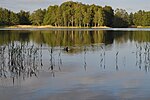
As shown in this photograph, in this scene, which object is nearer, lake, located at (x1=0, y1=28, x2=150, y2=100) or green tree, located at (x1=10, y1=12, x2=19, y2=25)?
lake, located at (x1=0, y1=28, x2=150, y2=100)

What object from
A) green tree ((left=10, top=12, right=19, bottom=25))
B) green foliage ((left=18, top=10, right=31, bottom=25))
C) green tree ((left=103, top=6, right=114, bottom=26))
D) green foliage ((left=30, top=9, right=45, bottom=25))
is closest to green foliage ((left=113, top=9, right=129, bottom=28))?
green tree ((left=103, top=6, right=114, bottom=26))

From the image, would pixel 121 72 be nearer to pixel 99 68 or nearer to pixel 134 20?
pixel 99 68

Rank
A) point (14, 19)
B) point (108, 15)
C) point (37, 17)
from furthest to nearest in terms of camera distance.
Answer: point (37, 17), point (108, 15), point (14, 19)

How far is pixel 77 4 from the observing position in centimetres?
13638

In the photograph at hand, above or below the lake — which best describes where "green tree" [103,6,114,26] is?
above

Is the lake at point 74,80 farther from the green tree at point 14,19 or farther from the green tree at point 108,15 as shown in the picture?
the green tree at point 108,15

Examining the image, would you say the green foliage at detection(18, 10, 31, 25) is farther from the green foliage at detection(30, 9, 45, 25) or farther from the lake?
the lake

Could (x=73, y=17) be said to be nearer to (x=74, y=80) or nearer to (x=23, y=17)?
(x=23, y=17)

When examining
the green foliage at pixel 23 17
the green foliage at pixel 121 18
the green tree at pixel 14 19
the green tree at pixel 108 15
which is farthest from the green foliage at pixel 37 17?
the green foliage at pixel 121 18

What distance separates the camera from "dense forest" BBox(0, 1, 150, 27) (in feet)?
421

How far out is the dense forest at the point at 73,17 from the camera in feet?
421

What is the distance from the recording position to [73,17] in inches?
5167

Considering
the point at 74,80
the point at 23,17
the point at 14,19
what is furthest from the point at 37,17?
the point at 74,80

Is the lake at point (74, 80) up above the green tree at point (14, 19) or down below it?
below
